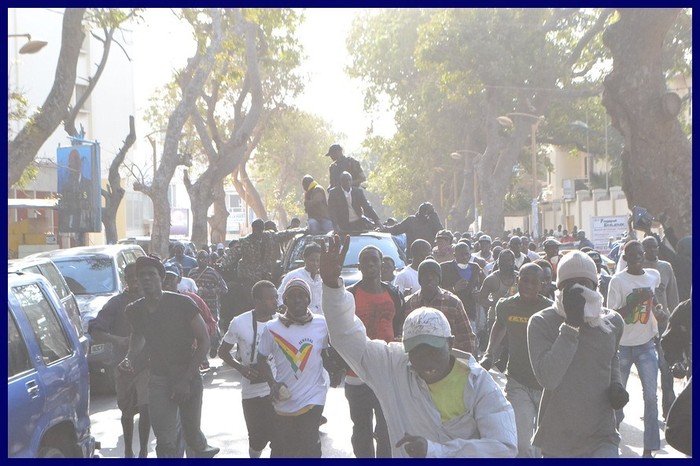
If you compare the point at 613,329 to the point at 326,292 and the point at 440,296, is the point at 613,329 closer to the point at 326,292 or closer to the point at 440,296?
the point at 326,292

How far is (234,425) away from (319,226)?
416 centimetres

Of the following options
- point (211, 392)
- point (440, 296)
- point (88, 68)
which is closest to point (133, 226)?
point (88, 68)

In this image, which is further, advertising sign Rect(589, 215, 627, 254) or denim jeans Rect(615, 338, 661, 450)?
advertising sign Rect(589, 215, 627, 254)

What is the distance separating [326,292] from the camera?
4.65m

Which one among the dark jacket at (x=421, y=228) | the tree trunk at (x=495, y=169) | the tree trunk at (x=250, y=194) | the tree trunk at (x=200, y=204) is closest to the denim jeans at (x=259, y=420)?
the dark jacket at (x=421, y=228)

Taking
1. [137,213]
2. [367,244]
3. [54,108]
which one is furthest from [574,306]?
[137,213]

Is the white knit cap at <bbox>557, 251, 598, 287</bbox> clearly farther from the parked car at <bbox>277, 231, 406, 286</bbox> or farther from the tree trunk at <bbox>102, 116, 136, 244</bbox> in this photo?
the tree trunk at <bbox>102, 116, 136, 244</bbox>

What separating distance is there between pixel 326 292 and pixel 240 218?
11448 cm

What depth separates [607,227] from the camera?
26.2 metres

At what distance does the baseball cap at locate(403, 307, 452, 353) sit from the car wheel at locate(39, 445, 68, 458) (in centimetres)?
249

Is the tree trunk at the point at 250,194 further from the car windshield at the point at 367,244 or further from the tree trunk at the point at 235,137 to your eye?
the car windshield at the point at 367,244

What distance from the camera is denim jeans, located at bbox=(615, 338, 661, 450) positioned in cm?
820

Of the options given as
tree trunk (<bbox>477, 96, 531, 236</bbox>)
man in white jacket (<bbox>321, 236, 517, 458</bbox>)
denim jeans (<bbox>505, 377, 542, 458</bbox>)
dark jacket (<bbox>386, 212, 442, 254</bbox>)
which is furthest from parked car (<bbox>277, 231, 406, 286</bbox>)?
tree trunk (<bbox>477, 96, 531, 236</bbox>)

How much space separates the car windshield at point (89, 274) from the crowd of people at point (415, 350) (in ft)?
5.39
